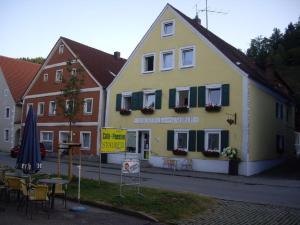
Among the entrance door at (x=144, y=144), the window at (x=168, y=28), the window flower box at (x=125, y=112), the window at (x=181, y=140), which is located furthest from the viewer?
the window flower box at (x=125, y=112)

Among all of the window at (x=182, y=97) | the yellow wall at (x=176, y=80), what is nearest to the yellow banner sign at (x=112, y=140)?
the yellow wall at (x=176, y=80)

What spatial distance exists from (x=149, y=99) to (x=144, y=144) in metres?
3.24

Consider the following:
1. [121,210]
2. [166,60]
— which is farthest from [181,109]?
[121,210]

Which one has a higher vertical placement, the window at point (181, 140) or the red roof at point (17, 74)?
the red roof at point (17, 74)

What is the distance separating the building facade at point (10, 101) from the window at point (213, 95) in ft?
79.2

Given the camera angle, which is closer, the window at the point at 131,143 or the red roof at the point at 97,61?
the window at the point at 131,143

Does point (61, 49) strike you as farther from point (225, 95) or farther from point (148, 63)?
point (225, 95)

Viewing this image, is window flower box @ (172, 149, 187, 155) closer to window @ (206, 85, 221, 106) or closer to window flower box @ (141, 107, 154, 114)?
window flower box @ (141, 107, 154, 114)

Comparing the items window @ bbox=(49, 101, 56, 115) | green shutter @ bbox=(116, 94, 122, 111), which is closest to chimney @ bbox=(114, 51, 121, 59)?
window @ bbox=(49, 101, 56, 115)

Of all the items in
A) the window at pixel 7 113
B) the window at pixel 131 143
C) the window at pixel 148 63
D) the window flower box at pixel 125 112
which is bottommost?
the window at pixel 131 143

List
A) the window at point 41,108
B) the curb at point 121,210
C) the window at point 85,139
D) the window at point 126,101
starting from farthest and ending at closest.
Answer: the window at point 41,108 < the window at point 85,139 < the window at point 126,101 < the curb at point 121,210

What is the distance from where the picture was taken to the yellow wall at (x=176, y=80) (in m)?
25.0

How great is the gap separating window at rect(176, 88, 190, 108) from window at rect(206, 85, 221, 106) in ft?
5.43

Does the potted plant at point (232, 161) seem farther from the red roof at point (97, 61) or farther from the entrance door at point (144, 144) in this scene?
the red roof at point (97, 61)
